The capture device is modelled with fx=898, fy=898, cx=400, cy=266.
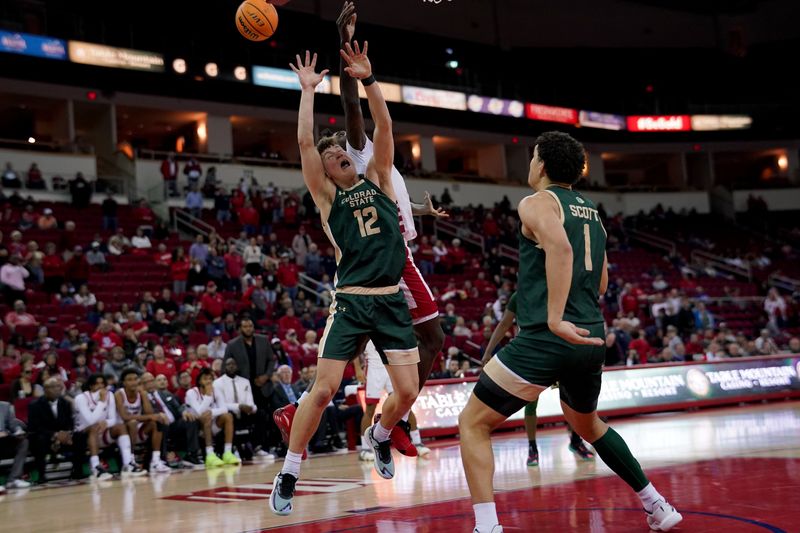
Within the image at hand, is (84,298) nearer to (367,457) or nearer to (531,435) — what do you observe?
(367,457)

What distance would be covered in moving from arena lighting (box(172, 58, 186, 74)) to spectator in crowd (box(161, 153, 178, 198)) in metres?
3.47

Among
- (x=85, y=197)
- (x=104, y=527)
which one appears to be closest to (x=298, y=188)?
→ (x=85, y=197)

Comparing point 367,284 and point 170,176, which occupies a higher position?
point 170,176

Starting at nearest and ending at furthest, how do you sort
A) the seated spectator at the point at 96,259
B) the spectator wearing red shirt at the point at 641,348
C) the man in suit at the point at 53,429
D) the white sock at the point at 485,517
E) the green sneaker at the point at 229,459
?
1. the white sock at the point at 485,517
2. the man in suit at the point at 53,429
3. the green sneaker at the point at 229,459
4. the spectator wearing red shirt at the point at 641,348
5. the seated spectator at the point at 96,259

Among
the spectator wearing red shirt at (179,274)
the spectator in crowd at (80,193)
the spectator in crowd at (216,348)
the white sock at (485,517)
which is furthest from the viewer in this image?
the spectator in crowd at (80,193)

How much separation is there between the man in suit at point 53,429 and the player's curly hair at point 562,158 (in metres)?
8.90

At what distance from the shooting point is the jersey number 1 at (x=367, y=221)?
589 centimetres

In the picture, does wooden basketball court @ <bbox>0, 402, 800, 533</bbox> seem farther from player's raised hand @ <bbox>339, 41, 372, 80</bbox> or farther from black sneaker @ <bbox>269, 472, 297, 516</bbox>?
player's raised hand @ <bbox>339, 41, 372, 80</bbox>

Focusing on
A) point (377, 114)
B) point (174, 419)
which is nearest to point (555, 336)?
point (377, 114)

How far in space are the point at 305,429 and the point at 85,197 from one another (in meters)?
20.2

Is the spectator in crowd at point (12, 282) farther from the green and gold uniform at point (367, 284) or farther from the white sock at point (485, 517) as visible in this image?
the white sock at point (485, 517)

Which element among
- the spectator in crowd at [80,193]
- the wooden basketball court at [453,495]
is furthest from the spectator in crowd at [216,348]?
the spectator in crowd at [80,193]

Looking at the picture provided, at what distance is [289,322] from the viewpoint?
Answer: 59.7ft

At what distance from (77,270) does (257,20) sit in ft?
41.9
